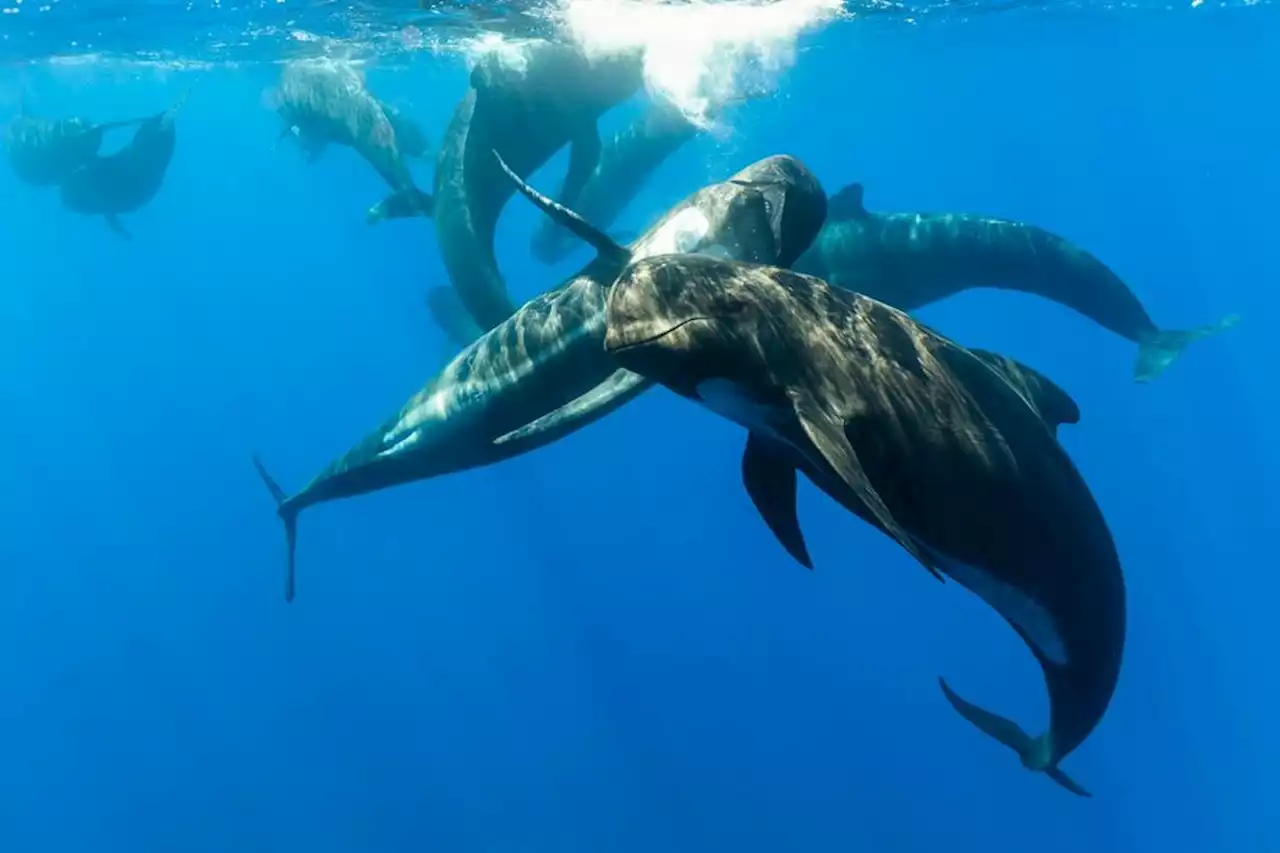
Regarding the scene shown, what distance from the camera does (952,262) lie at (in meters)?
13.1

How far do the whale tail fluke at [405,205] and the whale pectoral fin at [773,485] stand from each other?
7.69 metres

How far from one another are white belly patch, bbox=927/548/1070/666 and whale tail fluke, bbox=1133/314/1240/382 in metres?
9.24

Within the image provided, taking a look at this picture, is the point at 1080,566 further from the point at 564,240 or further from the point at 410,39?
the point at 410,39

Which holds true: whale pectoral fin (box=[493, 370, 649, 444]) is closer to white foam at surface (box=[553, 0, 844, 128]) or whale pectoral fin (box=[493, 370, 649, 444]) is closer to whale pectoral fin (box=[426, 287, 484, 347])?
whale pectoral fin (box=[426, 287, 484, 347])

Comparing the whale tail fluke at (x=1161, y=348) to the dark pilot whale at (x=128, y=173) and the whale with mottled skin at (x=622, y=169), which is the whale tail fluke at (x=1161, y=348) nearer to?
the whale with mottled skin at (x=622, y=169)

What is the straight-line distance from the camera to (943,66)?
43.4m

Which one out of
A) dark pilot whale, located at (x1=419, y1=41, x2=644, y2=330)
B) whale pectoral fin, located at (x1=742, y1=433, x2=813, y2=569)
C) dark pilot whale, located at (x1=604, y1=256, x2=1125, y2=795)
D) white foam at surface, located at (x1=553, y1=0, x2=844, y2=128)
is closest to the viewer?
dark pilot whale, located at (x1=604, y1=256, x2=1125, y2=795)

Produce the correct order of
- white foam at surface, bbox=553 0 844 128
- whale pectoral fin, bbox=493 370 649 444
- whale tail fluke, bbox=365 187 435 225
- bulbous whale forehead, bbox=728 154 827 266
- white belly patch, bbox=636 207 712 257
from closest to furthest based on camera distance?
whale pectoral fin, bbox=493 370 649 444
bulbous whale forehead, bbox=728 154 827 266
white belly patch, bbox=636 207 712 257
whale tail fluke, bbox=365 187 435 225
white foam at surface, bbox=553 0 844 128

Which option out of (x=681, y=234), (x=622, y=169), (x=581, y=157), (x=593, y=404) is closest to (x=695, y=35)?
(x=622, y=169)

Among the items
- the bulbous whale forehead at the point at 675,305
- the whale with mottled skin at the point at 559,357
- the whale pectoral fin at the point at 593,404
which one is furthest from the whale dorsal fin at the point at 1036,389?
the whale pectoral fin at the point at 593,404

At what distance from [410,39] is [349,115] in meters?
12.2

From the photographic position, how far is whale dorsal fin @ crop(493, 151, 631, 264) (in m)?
7.10

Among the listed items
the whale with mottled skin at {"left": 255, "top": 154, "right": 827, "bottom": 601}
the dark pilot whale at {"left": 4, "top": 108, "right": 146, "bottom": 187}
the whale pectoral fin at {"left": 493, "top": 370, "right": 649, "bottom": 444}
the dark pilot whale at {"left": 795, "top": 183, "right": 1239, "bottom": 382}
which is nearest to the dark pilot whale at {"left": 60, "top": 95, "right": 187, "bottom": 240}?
the dark pilot whale at {"left": 4, "top": 108, "right": 146, "bottom": 187}

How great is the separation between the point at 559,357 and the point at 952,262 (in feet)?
22.8
